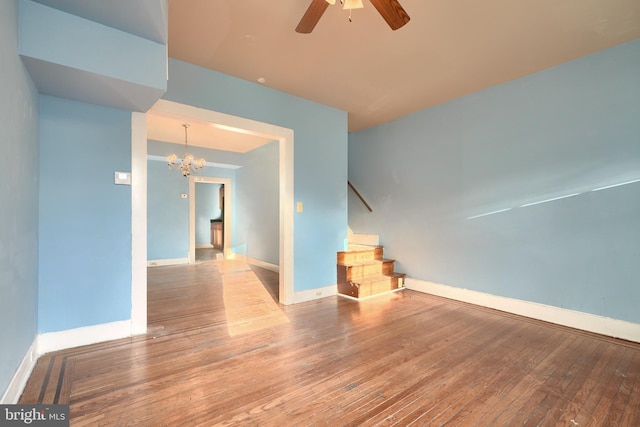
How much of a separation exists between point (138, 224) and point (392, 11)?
282cm

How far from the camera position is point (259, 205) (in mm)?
6602

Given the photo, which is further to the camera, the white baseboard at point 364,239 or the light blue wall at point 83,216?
the white baseboard at point 364,239

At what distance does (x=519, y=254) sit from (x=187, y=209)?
6.65m

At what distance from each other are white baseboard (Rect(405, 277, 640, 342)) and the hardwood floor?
13cm

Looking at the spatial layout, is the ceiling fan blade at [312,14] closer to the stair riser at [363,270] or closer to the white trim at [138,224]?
the white trim at [138,224]

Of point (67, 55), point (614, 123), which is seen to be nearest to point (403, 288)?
point (614, 123)

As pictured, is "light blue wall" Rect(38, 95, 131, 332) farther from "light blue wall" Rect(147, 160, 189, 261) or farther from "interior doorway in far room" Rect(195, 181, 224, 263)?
"interior doorway in far room" Rect(195, 181, 224, 263)

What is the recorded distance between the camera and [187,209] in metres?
6.96

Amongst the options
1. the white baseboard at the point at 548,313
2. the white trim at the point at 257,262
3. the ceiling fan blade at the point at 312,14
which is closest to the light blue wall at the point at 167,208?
the white trim at the point at 257,262

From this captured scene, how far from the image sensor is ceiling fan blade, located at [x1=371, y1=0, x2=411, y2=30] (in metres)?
1.85

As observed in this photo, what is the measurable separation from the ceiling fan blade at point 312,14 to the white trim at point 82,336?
3024 millimetres

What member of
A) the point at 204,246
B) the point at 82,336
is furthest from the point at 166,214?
the point at 82,336

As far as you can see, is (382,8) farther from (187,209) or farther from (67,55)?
(187,209)

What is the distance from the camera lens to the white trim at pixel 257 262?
5986mm
